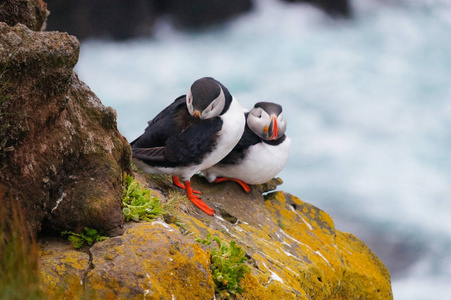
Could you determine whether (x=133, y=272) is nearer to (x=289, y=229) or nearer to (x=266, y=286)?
(x=266, y=286)

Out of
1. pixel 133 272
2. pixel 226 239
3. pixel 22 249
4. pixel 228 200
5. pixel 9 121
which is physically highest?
pixel 228 200

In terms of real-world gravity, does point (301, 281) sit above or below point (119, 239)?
above

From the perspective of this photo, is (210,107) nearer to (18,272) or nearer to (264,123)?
(264,123)

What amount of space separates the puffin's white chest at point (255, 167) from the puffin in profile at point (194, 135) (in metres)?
0.94

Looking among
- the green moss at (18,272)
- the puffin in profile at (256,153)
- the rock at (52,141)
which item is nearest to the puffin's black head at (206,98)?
the puffin in profile at (256,153)

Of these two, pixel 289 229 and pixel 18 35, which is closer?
pixel 18 35

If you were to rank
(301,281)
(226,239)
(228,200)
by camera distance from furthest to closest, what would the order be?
1. (228,200)
2. (301,281)
3. (226,239)

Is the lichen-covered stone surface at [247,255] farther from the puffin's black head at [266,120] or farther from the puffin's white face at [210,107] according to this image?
the puffin's white face at [210,107]

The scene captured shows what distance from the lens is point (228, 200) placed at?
8477 millimetres

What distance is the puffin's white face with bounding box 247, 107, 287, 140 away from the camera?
8.58 m

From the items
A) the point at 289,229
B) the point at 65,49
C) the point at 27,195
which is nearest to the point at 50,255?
the point at 27,195

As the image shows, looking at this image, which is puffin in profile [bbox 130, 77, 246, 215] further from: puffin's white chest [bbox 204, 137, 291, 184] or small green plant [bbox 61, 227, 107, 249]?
small green plant [bbox 61, 227, 107, 249]

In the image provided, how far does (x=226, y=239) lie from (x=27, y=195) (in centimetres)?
245

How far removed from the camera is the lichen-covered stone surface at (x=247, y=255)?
4848mm
